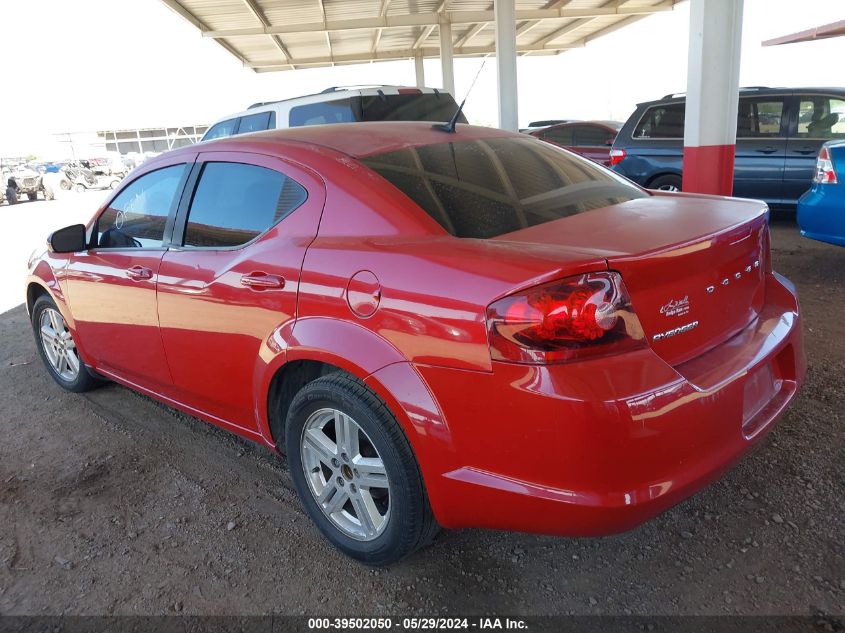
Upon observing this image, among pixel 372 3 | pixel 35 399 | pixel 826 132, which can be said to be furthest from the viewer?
pixel 372 3

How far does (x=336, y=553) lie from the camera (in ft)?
8.52

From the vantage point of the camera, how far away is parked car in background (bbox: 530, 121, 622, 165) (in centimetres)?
1170

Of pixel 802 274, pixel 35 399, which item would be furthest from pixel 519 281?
pixel 802 274

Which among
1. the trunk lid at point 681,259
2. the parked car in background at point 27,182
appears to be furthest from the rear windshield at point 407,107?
the parked car in background at point 27,182

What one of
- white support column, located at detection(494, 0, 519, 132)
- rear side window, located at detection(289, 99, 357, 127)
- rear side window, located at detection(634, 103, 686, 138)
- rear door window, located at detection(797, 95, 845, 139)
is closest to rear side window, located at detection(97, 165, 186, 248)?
rear side window, located at detection(289, 99, 357, 127)

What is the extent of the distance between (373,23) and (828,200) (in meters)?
16.3

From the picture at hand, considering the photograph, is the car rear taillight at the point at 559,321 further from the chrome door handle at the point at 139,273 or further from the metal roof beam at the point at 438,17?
the metal roof beam at the point at 438,17

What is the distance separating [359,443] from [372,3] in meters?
17.2

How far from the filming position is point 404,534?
7.39ft

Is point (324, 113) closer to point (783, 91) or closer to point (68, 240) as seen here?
point (68, 240)

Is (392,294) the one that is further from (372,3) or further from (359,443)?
(372,3)

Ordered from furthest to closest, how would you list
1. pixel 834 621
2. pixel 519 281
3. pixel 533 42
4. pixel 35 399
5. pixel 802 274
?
pixel 533 42
pixel 802 274
pixel 35 399
pixel 834 621
pixel 519 281

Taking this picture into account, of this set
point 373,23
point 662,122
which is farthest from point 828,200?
point 373,23

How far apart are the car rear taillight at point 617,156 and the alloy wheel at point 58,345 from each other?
727 cm
